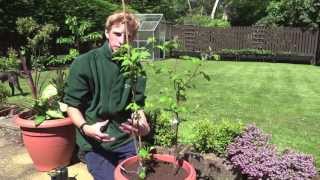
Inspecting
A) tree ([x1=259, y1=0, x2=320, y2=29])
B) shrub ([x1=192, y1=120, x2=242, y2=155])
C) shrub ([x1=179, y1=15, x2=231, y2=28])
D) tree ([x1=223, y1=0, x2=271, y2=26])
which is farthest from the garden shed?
shrub ([x1=192, y1=120, x2=242, y2=155])

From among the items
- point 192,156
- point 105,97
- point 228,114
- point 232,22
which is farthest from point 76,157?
point 232,22

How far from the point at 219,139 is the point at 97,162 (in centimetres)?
127

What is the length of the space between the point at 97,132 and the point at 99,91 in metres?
0.39

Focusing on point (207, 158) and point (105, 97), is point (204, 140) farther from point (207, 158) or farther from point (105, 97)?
point (105, 97)

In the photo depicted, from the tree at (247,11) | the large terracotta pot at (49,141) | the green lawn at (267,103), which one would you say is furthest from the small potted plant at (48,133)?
the tree at (247,11)

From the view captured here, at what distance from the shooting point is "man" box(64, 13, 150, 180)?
324cm

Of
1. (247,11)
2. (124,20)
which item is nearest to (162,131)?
(124,20)

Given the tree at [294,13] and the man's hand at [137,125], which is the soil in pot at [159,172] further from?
the tree at [294,13]

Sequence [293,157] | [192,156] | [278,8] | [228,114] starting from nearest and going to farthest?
[293,157]
[192,156]
[228,114]
[278,8]

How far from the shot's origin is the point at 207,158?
162 inches

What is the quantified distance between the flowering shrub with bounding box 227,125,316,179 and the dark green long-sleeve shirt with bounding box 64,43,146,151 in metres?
1.09

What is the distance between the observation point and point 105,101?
3.30 metres

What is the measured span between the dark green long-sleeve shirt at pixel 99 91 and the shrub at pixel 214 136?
3.51 ft

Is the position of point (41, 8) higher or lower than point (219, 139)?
higher
